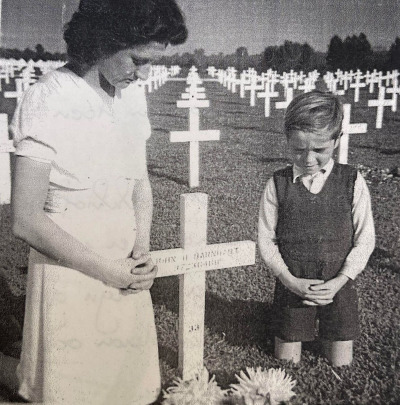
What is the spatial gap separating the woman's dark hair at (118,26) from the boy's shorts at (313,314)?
0.72 metres

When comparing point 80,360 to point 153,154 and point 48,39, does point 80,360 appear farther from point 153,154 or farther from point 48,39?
point 48,39

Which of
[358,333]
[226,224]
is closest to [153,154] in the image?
[226,224]

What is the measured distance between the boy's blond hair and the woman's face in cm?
40

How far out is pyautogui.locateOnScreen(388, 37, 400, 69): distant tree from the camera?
171 centimetres

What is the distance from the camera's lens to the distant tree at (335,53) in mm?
1698

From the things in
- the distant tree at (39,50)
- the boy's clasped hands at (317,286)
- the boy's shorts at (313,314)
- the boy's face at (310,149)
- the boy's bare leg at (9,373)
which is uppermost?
the distant tree at (39,50)

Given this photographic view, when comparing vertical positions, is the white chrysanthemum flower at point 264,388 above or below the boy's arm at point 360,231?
below

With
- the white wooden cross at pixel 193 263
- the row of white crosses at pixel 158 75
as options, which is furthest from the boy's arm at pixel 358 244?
the row of white crosses at pixel 158 75

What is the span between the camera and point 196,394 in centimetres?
163

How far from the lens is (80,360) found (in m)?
1.54

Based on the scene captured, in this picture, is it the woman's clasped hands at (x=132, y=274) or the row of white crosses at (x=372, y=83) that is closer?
the woman's clasped hands at (x=132, y=274)

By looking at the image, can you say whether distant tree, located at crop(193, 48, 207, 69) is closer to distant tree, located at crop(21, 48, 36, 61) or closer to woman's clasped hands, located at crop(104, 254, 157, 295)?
distant tree, located at crop(21, 48, 36, 61)

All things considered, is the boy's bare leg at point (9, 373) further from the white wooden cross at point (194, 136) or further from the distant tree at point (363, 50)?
the distant tree at point (363, 50)

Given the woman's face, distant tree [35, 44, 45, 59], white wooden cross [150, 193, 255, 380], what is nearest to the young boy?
white wooden cross [150, 193, 255, 380]
